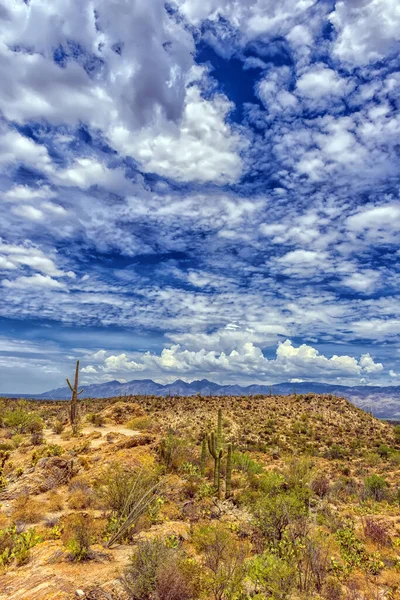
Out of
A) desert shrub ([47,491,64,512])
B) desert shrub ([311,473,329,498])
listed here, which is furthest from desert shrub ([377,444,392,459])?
desert shrub ([47,491,64,512])

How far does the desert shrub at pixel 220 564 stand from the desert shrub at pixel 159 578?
1.43 ft

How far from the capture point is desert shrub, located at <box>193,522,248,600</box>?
838cm

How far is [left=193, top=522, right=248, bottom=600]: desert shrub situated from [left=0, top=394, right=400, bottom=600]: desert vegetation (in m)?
0.04

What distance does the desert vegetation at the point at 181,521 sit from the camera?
862 centimetres

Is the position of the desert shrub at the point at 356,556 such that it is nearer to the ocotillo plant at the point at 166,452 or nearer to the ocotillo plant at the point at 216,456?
the ocotillo plant at the point at 216,456

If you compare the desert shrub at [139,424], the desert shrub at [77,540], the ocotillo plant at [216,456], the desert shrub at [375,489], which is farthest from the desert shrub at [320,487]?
the desert shrub at [139,424]

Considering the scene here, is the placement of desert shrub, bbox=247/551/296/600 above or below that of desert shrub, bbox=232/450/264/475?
above

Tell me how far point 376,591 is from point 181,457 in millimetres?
15930

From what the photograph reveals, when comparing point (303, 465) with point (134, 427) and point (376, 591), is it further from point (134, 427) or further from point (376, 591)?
point (134, 427)

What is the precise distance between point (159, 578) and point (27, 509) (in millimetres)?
9422

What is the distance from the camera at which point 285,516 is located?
41.7ft

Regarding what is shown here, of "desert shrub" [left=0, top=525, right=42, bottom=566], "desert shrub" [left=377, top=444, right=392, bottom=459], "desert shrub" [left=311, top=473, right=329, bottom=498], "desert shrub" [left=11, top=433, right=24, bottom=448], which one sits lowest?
"desert shrub" [left=377, top=444, right=392, bottom=459]

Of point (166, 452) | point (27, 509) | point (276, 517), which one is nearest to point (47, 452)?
point (166, 452)

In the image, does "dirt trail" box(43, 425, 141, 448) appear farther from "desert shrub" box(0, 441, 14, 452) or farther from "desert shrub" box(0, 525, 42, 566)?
"desert shrub" box(0, 525, 42, 566)
